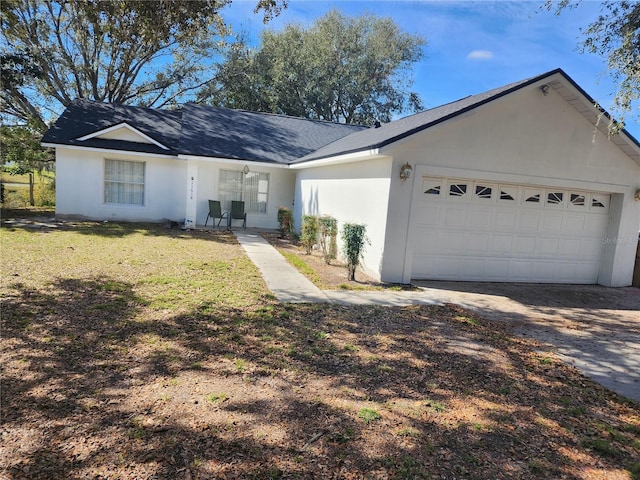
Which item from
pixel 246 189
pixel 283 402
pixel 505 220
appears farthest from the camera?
pixel 246 189

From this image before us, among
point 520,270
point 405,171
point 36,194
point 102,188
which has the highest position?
point 405,171

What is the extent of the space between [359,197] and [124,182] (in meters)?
10.0

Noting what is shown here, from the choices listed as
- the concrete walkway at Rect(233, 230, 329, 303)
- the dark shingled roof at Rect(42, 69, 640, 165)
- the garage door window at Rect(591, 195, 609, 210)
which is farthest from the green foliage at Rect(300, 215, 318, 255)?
the garage door window at Rect(591, 195, 609, 210)

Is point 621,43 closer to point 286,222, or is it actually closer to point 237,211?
point 286,222

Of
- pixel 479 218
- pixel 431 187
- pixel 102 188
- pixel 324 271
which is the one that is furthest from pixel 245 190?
pixel 479 218

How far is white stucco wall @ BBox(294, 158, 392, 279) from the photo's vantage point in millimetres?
8227

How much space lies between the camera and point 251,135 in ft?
55.6

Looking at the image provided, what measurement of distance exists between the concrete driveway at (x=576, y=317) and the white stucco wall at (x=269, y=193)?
8.68 m

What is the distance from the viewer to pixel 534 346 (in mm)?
5305

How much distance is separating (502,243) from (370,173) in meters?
3.39

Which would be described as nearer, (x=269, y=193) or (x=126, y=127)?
(x=126, y=127)

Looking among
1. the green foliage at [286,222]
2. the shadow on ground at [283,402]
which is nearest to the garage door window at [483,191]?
the shadow on ground at [283,402]

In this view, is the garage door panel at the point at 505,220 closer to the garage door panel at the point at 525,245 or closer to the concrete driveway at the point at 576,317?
the garage door panel at the point at 525,245

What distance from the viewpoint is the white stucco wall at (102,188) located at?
1451cm
